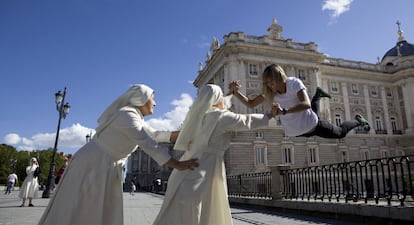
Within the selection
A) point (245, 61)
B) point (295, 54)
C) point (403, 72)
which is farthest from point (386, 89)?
point (245, 61)

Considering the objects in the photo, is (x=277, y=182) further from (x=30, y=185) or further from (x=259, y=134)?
(x=259, y=134)

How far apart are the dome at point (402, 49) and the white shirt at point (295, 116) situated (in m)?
55.8

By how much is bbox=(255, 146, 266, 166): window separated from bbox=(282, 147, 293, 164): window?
2613 millimetres

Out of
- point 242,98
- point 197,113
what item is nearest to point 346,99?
point 242,98

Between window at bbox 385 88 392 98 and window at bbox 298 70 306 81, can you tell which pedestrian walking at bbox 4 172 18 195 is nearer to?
window at bbox 298 70 306 81

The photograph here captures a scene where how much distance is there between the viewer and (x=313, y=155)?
36344 millimetres

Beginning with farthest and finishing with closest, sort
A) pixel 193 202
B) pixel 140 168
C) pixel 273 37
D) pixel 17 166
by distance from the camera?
pixel 140 168 → pixel 17 166 → pixel 273 37 → pixel 193 202

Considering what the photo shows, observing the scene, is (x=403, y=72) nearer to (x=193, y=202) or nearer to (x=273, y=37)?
(x=273, y=37)

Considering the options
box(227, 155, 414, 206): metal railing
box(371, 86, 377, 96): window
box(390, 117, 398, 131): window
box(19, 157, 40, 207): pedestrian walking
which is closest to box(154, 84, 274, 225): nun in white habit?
box(227, 155, 414, 206): metal railing

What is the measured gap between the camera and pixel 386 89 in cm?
4562

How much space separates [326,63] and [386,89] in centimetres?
1187

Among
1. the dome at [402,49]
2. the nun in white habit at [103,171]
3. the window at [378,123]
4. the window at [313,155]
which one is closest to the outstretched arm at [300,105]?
the nun in white habit at [103,171]

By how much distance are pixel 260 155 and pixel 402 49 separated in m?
35.7

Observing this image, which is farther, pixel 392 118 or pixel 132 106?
pixel 392 118
